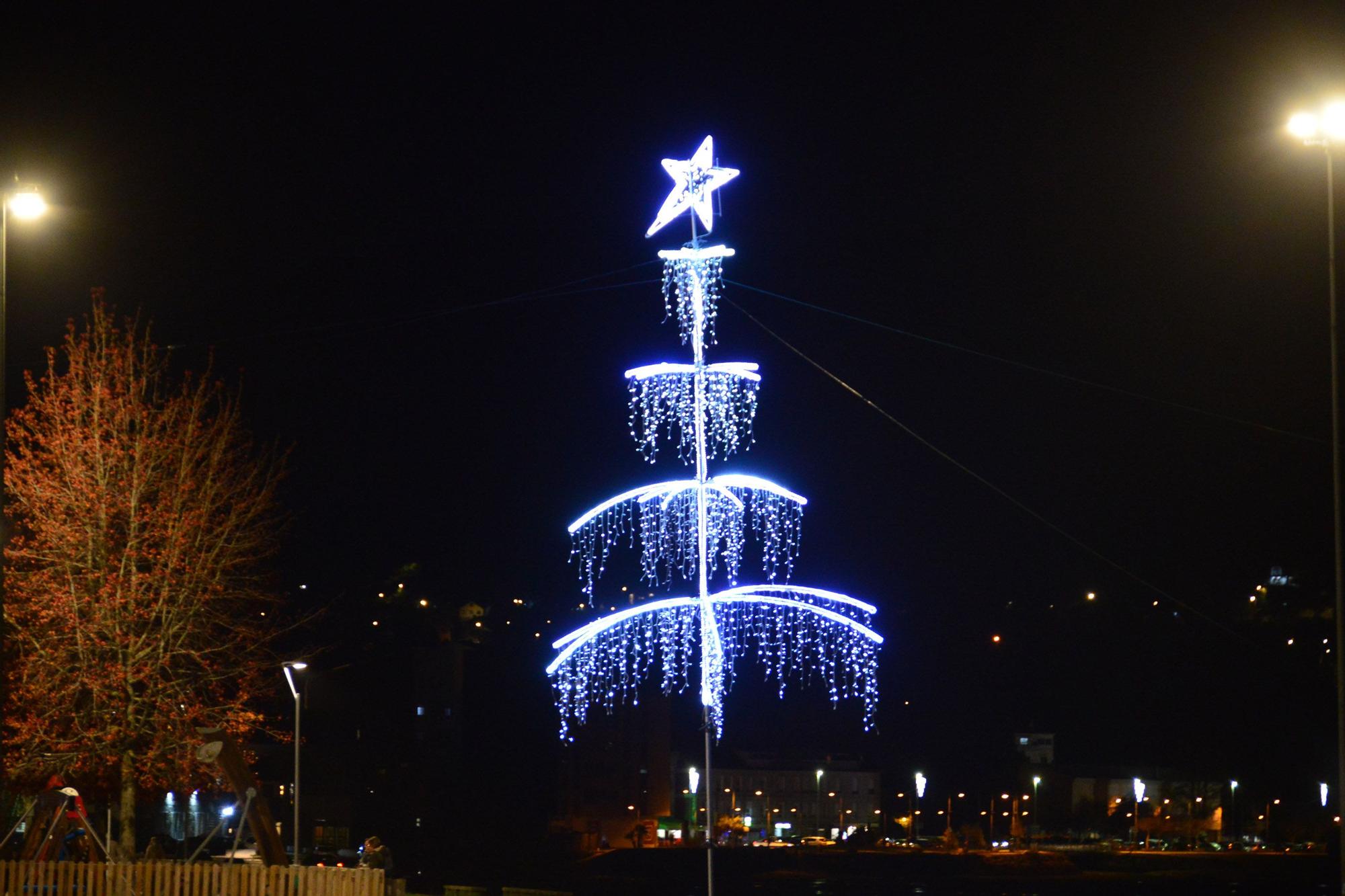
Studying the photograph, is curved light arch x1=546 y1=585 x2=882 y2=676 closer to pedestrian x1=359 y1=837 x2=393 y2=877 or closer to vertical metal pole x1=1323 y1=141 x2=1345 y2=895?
pedestrian x1=359 y1=837 x2=393 y2=877

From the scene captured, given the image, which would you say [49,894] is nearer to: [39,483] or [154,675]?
[154,675]

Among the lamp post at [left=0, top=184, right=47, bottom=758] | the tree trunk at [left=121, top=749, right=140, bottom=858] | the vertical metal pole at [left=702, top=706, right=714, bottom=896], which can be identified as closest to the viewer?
the lamp post at [left=0, top=184, right=47, bottom=758]

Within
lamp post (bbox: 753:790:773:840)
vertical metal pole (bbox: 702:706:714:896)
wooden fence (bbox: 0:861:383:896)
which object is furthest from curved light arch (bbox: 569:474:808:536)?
lamp post (bbox: 753:790:773:840)

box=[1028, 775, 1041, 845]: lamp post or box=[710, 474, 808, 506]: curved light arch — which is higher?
box=[710, 474, 808, 506]: curved light arch

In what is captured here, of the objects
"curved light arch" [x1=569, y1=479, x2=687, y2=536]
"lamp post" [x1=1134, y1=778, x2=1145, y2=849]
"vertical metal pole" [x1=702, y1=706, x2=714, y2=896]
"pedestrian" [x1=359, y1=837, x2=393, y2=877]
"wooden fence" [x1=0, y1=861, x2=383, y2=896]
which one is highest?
"curved light arch" [x1=569, y1=479, x2=687, y2=536]

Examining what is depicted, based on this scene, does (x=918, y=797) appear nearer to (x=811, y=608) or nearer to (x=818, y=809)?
(x=818, y=809)

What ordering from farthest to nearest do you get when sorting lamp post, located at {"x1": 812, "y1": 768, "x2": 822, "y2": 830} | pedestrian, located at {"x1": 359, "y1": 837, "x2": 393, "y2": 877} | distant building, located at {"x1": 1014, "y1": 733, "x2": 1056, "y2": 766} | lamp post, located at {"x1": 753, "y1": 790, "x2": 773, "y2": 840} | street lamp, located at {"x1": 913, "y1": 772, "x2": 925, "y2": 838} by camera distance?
lamp post, located at {"x1": 812, "y1": 768, "x2": 822, "y2": 830} → lamp post, located at {"x1": 753, "y1": 790, "x2": 773, "y2": 840} → distant building, located at {"x1": 1014, "y1": 733, "x2": 1056, "y2": 766} → street lamp, located at {"x1": 913, "y1": 772, "x2": 925, "y2": 838} → pedestrian, located at {"x1": 359, "y1": 837, "x2": 393, "y2": 877}

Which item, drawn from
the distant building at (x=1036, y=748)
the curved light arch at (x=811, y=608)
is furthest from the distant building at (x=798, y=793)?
the curved light arch at (x=811, y=608)

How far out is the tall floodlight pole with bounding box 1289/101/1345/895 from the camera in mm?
16641

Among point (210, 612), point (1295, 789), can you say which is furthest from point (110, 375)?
point (1295, 789)

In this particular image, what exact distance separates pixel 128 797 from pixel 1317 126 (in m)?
23.1

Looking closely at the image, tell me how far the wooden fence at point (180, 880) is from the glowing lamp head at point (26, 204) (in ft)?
30.5

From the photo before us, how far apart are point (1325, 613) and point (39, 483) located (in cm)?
5852

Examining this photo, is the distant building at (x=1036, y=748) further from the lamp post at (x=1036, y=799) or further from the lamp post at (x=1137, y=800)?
the lamp post at (x=1137, y=800)
